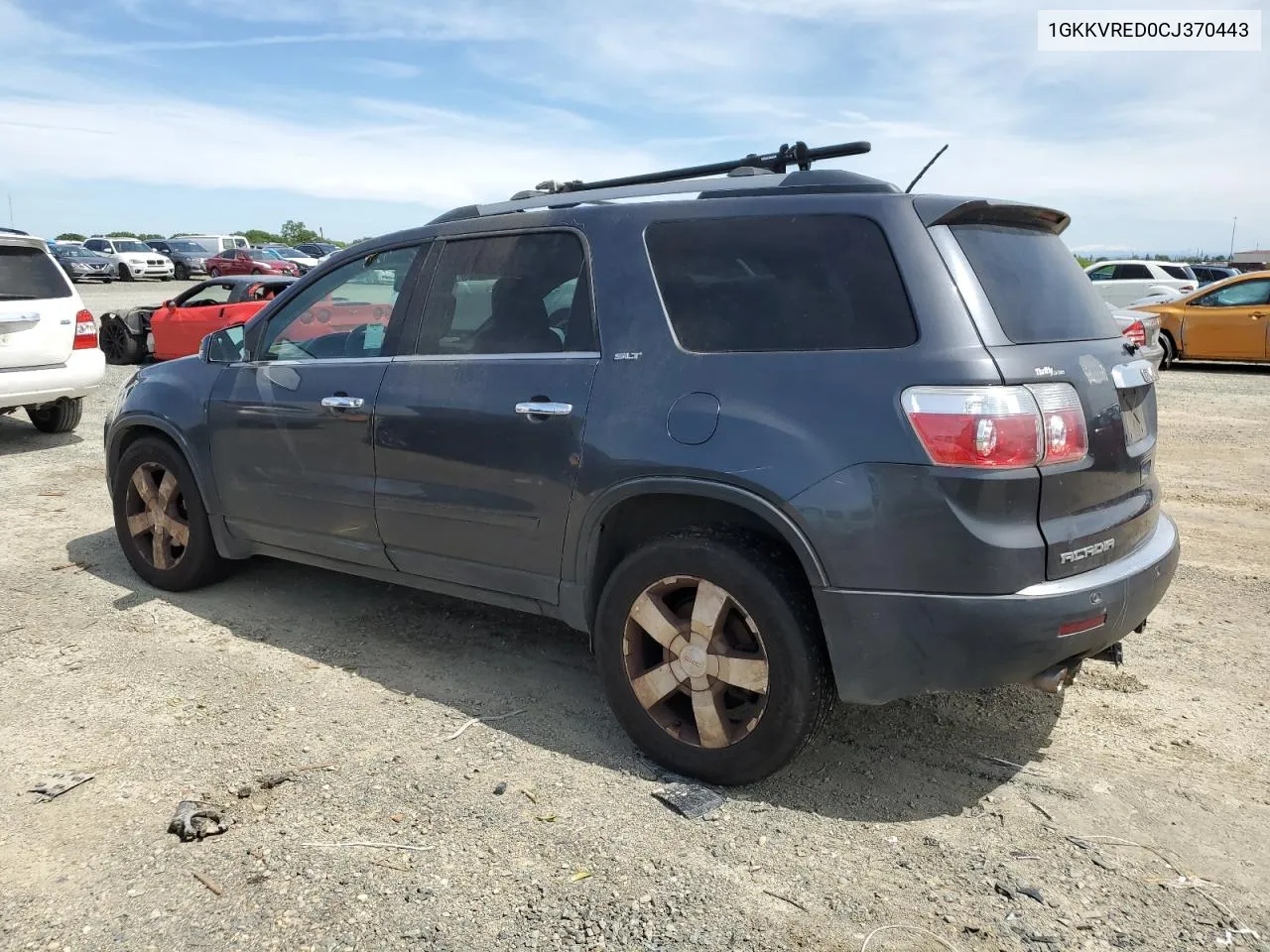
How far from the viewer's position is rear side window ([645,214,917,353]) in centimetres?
299

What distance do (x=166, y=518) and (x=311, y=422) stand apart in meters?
1.29

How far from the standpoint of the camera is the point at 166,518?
5062 mm

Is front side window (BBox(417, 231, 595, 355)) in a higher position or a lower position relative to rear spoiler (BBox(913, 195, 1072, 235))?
lower

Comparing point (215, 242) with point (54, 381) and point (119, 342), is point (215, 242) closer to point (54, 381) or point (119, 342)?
point (119, 342)

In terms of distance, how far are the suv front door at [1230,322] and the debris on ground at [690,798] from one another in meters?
15.1

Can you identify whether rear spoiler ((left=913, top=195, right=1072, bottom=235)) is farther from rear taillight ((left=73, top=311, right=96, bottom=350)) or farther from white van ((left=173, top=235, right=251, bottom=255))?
white van ((left=173, top=235, right=251, bottom=255))

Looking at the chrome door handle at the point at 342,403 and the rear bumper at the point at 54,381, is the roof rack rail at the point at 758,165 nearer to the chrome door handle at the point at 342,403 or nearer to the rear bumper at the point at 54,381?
the chrome door handle at the point at 342,403

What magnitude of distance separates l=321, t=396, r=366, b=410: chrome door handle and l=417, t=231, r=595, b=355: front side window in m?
0.34

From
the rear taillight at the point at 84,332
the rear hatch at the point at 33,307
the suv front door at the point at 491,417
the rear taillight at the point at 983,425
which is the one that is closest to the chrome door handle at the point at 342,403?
the suv front door at the point at 491,417

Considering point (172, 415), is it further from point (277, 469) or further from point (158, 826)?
point (158, 826)

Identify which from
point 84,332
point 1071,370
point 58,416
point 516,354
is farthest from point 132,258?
point 1071,370

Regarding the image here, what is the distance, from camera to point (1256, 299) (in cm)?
1510

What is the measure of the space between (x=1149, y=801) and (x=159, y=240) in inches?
1791

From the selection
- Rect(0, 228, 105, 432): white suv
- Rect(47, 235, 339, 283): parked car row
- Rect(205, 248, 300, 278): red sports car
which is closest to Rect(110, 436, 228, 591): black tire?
Rect(0, 228, 105, 432): white suv
